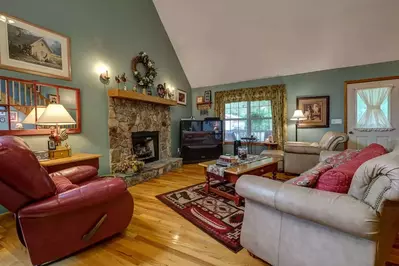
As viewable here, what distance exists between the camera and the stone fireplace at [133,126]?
3.95m

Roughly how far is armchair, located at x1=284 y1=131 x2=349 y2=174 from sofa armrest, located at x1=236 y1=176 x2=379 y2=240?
3.00 m

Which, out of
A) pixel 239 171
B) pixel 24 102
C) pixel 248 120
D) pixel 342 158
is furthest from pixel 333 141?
pixel 24 102

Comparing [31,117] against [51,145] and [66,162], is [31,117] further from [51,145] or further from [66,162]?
[66,162]

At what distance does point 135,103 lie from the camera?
443 cm

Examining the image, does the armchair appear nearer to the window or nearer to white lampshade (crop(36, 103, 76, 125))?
the window

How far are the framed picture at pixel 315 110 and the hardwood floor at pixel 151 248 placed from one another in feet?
13.6

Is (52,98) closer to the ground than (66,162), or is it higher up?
higher up

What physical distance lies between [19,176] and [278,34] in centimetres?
492

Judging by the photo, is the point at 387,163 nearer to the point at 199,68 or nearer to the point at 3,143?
the point at 3,143

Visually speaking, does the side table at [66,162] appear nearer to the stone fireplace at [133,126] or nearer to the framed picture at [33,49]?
the stone fireplace at [133,126]

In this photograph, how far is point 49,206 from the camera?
150cm

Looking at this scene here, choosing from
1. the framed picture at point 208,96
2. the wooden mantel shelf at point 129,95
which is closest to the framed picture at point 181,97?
the framed picture at point 208,96

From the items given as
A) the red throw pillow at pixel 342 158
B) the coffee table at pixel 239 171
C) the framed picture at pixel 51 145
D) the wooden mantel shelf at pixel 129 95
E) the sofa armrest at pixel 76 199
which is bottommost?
the coffee table at pixel 239 171

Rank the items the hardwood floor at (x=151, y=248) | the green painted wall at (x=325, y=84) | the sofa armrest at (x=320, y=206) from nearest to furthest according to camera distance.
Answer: the sofa armrest at (x=320, y=206) → the hardwood floor at (x=151, y=248) → the green painted wall at (x=325, y=84)
